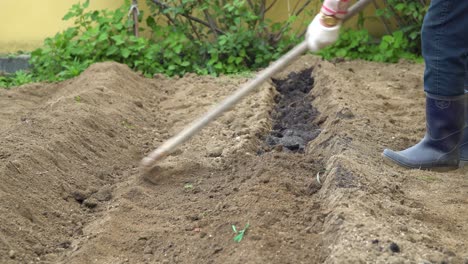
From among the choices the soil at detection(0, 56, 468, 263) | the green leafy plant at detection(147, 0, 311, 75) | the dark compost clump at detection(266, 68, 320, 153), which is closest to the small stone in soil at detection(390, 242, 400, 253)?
the soil at detection(0, 56, 468, 263)

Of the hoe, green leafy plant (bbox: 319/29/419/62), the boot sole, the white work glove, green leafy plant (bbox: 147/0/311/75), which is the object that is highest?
the white work glove

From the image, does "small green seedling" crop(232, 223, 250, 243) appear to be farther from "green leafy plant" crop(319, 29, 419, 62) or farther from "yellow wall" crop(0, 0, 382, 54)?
→ "yellow wall" crop(0, 0, 382, 54)

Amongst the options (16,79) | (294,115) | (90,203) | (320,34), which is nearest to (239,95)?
(320,34)

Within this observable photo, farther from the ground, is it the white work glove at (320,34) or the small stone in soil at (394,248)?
the white work glove at (320,34)

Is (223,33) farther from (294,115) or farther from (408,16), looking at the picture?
(294,115)

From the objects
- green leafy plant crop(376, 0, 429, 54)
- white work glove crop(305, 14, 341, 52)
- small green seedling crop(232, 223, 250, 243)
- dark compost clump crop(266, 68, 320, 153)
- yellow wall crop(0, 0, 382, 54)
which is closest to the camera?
small green seedling crop(232, 223, 250, 243)

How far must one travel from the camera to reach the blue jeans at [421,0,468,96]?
3.79m

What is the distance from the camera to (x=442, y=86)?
3955 millimetres

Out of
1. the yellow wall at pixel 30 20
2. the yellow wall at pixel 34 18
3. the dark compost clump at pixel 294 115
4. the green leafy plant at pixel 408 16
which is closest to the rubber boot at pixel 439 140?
the dark compost clump at pixel 294 115

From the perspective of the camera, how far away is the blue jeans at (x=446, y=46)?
3793mm

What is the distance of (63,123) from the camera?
16.2ft

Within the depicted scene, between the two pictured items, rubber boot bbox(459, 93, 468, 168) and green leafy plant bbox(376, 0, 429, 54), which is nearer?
rubber boot bbox(459, 93, 468, 168)

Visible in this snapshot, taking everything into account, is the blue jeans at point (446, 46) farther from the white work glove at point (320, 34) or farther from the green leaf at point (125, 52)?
the green leaf at point (125, 52)

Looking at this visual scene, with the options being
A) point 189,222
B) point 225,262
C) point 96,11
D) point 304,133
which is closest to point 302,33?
point 96,11
